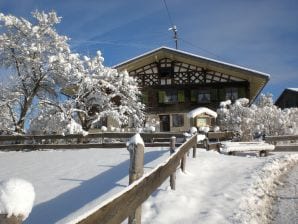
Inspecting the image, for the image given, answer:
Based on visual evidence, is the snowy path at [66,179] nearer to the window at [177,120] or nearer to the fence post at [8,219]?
the fence post at [8,219]

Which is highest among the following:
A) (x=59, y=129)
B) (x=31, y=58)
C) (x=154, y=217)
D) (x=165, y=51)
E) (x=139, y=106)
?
(x=165, y=51)

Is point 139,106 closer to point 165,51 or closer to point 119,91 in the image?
point 119,91

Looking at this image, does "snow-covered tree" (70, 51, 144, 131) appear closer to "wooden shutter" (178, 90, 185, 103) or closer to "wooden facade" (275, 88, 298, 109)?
"wooden shutter" (178, 90, 185, 103)

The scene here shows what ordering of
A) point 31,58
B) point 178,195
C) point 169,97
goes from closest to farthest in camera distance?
point 178,195, point 31,58, point 169,97

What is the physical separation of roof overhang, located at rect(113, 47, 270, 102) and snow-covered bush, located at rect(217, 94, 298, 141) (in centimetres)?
348

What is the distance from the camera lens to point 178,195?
761 cm

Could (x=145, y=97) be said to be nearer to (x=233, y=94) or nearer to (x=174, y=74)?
(x=174, y=74)

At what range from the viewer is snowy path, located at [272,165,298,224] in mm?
7012

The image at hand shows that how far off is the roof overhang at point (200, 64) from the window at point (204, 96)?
2.19 m

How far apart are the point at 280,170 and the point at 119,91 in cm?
1760

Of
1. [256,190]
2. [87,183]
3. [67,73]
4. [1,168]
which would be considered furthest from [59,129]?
[256,190]

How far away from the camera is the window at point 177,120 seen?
3625 centimetres

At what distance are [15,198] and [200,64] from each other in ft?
108

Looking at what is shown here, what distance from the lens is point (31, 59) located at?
2364 centimetres
